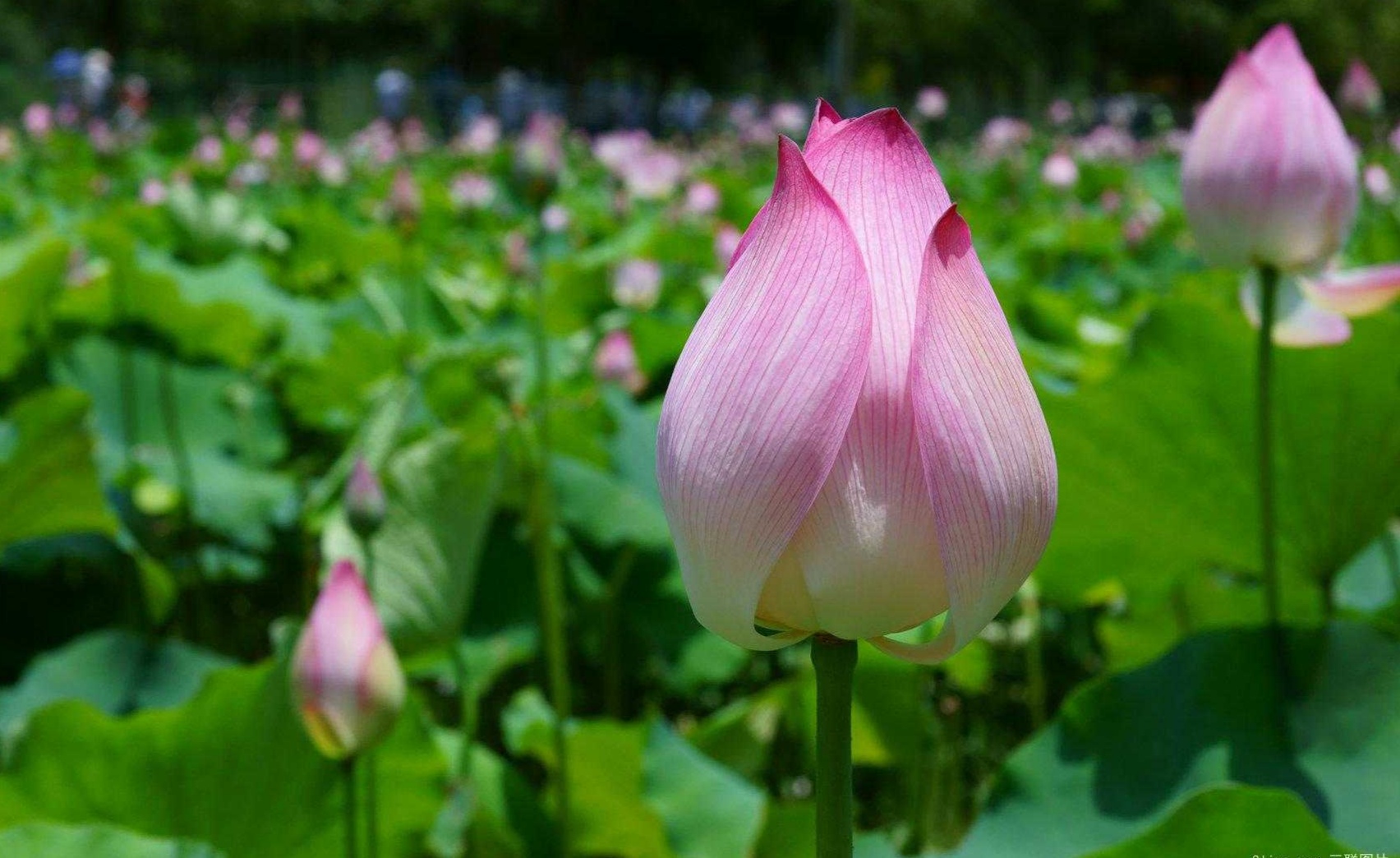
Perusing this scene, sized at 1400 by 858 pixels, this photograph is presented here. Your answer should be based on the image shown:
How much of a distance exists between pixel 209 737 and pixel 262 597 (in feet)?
3.85

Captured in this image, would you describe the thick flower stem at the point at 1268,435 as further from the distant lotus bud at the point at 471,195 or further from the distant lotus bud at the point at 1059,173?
the distant lotus bud at the point at 1059,173

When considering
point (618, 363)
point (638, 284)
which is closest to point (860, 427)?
point (618, 363)

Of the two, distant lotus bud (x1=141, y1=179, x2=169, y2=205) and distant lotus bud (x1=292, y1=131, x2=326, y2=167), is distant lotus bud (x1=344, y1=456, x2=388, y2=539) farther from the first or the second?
distant lotus bud (x1=292, y1=131, x2=326, y2=167)

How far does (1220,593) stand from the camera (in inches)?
42.5

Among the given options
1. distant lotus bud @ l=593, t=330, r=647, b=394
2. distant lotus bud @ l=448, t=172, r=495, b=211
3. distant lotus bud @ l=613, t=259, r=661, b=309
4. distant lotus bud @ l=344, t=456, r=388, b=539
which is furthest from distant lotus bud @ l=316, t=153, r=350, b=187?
distant lotus bud @ l=344, t=456, r=388, b=539

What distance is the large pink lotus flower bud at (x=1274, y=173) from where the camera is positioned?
0.74 meters

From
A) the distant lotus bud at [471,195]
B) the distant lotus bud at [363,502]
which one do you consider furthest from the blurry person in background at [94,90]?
the distant lotus bud at [363,502]

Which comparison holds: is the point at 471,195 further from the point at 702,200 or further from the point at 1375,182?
the point at 1375,182

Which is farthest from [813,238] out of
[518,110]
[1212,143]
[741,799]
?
[518,110]

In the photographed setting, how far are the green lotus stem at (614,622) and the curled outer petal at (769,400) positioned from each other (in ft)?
3.21

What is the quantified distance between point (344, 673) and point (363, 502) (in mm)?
224

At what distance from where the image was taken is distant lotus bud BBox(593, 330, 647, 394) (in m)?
1.67

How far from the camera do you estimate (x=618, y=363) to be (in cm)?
167

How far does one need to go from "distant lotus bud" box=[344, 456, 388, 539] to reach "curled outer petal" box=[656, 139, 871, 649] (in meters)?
0.51
